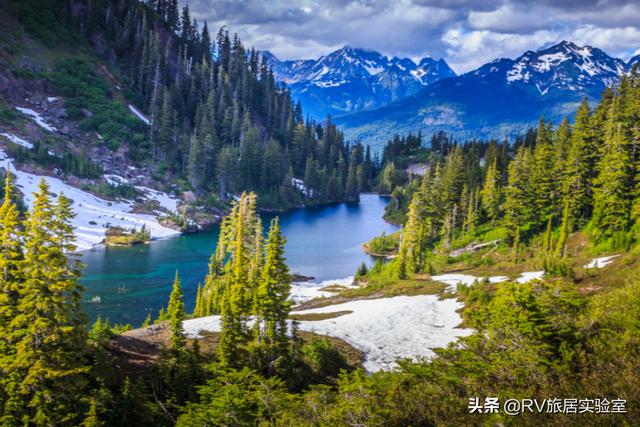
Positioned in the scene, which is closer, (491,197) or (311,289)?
(311,289)

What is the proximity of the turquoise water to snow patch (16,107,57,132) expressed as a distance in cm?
4236

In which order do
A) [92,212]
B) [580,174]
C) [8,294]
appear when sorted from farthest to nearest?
1. [92,212]
2. [580,174]
3. [8,294]

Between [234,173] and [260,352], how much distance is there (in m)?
104

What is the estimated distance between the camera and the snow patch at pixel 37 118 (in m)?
101

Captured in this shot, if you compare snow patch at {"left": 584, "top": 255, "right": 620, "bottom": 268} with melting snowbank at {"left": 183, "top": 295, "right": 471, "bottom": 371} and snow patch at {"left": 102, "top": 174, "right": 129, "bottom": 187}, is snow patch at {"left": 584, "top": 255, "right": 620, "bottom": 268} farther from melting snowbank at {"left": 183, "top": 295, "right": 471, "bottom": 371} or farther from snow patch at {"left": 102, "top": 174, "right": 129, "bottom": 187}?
snow patch at {"left": 102, "top": 174, "right": 129, "bottom": 187}

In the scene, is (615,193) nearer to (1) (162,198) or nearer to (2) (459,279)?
(2) (459,279)

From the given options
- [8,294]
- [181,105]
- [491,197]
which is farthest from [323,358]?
[181,105]

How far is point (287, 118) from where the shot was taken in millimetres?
173875

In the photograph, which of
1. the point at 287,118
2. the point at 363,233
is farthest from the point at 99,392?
the point at 287,118

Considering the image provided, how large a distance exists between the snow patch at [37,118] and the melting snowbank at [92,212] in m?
16.1

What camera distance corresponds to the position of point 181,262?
6919cm

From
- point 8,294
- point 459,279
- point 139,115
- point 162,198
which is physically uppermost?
point 139,115

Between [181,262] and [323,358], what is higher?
[323,358]

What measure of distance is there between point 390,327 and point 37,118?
101 m
